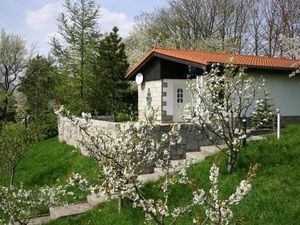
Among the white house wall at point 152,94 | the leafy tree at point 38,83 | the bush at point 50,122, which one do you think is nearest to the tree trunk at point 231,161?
the white house wall at point 152,94

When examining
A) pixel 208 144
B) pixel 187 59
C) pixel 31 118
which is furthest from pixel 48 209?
pixel 31 118

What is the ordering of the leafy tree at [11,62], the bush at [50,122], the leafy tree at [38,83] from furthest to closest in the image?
the leafy tree at [11,62] → the leafy tree at [38,83] → the bush at [50,122]

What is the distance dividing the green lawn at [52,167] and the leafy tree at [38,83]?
9.96 metres

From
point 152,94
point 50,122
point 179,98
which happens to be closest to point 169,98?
point 179,98

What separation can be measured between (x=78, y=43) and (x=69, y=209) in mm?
14823

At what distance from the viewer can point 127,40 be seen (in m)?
38.8

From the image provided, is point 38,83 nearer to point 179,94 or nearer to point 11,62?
point 11,62

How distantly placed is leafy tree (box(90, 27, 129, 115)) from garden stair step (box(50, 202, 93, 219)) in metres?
13.5

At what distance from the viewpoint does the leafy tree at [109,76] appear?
21.7m

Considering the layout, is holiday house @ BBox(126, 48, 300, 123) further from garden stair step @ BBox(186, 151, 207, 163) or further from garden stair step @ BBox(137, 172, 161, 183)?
garden stair step @ BBox(137, 172, 161, 183)

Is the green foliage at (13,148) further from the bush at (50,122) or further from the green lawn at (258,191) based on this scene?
the bush at (50,122)

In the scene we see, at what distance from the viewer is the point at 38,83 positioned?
107ft

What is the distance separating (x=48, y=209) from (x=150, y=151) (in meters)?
3.79

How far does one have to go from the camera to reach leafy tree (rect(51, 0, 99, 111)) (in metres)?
21.1
